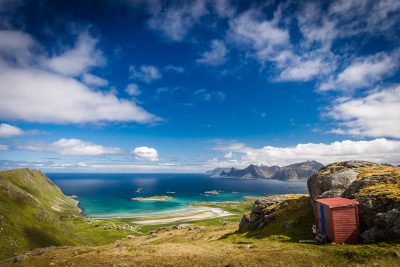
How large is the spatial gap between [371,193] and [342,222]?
5994 millimetres

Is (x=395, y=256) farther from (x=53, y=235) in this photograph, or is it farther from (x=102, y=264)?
(x=53, y=235)

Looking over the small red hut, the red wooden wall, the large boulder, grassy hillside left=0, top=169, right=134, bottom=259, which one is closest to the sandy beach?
grassy hillside left=0, top=169, right=134, bottom=259

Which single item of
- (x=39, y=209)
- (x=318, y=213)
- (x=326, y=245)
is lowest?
(x=39, y=209)

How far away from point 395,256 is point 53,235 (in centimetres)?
12794

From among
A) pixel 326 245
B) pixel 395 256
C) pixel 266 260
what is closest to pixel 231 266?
pixel 266 260

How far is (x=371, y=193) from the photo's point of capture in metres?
36.0

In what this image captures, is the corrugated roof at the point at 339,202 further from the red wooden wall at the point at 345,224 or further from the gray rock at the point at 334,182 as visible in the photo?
the gray rock at the point at 334,182

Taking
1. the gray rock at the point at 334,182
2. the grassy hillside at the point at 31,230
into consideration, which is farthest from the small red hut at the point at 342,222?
the grassy hillside at the point at 31,230

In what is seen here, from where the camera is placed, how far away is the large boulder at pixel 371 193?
31.6m

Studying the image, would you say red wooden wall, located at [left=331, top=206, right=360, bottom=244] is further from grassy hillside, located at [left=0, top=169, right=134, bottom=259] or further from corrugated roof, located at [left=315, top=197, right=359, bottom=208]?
grassy hillside, located at [left=0, top=169, right=134, bottom=259]

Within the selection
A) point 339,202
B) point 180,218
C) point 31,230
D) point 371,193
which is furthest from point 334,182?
point 180,218

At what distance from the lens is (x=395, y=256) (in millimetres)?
25953

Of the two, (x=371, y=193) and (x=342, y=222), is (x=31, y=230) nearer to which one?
(x=342, y=222)

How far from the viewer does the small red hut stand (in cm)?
3406
